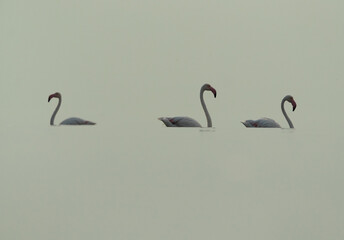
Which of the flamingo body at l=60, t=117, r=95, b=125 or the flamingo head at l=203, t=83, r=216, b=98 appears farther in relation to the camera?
the flamingo head at l=203, t=83, r=216, b=98

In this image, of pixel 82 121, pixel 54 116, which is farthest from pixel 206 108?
pixel 54 116

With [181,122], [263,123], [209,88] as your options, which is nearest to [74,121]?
[181,122]

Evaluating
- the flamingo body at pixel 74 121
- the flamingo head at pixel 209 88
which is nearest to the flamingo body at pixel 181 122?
the flamingo head at pixel 209 88

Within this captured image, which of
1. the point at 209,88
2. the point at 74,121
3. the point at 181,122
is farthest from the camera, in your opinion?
the point at 209,88

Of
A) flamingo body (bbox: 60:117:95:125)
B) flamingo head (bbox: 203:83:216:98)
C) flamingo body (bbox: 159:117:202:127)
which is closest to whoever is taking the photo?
flamingo body (bbox: 159:117:202:127)

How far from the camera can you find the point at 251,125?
12.4 ft

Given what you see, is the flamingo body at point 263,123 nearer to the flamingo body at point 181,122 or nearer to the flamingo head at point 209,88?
the flamingo head at point 209,88

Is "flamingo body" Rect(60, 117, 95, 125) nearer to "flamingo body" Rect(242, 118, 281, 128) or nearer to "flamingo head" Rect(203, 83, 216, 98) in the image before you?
"flamingo head" Rect(203, 83, 216, 98)

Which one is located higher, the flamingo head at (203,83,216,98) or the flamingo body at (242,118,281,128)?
the flamingo head at (203,83,216,98)

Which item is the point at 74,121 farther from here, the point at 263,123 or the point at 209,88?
the point at 263,123

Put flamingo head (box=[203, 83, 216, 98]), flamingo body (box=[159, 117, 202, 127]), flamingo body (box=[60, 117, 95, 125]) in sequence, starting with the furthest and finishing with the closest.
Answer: flamingo head (box=[203, 83, 216, 98]) → flamingo body (box=[60, 117, 95, 125]) → flamingo body (box=[159, 117, 202, 127])

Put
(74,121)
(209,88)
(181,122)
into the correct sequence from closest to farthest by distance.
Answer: (181,122) < (74,121) < (209,88)

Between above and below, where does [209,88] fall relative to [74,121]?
above

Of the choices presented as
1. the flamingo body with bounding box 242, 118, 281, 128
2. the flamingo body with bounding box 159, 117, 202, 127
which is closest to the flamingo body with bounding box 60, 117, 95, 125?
the flamingo body with bounding box 159, 117, 202, 127
